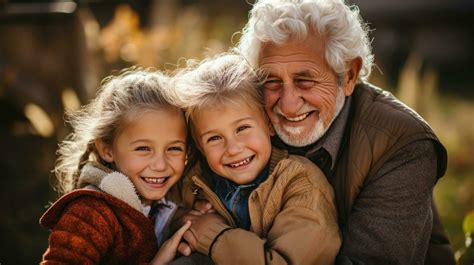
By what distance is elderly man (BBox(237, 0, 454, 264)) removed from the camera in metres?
3.02

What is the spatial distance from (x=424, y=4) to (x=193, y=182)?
11.2 metres

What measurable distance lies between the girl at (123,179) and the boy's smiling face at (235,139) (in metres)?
0.17

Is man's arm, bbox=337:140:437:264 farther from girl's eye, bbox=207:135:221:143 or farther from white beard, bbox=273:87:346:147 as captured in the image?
girl's eye, bbox=207:135:221:143

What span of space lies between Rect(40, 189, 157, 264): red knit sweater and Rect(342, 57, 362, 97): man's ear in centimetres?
127

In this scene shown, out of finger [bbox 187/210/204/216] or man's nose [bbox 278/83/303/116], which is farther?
finger [bbox 187/210/204/216]

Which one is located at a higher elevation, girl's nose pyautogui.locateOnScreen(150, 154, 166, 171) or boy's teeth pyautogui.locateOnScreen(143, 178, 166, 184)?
girl's nose pyautogui.locateOnScreen(150, 154, 166, 171)

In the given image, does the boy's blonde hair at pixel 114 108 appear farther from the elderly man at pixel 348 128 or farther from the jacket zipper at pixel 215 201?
the elderly man at pixel 348 128

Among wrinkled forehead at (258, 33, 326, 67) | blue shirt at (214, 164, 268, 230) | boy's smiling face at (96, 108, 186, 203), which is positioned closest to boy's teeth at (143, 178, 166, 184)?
boy's smiling face at (96, 108, 186, 203)

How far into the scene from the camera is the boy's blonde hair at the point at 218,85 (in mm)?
3205

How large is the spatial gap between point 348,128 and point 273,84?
1.52ft

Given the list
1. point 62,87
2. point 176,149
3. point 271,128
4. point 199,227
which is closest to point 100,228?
point 199,227

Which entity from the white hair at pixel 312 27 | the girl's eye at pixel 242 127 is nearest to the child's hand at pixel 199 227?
the girl's eye at pixel 242 127

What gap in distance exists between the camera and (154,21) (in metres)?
7.46

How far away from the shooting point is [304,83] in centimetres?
323
